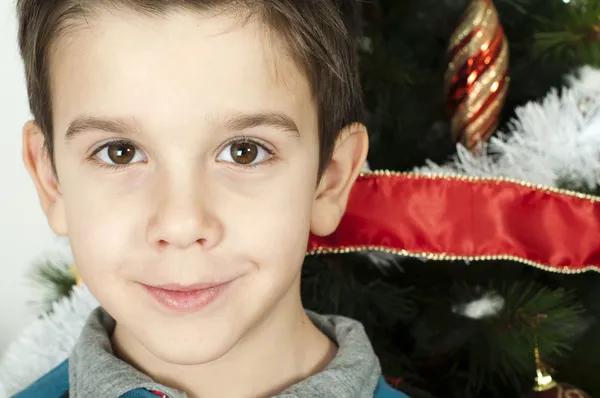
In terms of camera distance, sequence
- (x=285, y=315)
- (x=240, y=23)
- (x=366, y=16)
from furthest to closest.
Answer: (x=366, y=16), (x=285, y=315), (x=240, y=23)

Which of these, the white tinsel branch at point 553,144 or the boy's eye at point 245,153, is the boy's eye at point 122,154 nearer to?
the boy's eye at point 245,153

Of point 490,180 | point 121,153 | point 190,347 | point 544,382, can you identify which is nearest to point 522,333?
point 544,382

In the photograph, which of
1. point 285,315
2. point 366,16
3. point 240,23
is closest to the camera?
point 240,23

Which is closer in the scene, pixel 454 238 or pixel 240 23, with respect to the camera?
pixel 240 23

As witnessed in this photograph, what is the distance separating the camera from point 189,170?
64 cm

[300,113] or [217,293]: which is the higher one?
[300,113]

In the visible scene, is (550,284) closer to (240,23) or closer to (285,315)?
→ (285,315)

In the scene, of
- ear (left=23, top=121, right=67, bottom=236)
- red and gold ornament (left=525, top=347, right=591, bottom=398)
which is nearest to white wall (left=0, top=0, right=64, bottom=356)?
ear (left=23, top=121, right=67, bottom=236)

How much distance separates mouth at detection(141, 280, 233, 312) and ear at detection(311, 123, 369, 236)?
17 cm

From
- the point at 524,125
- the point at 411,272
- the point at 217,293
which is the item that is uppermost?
the point at 524,125

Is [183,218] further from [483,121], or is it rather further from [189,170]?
[483,121]

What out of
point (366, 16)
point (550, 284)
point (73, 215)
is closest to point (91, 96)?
point (73, 215)

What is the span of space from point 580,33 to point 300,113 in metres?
0.38

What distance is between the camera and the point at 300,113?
0.71 metres
